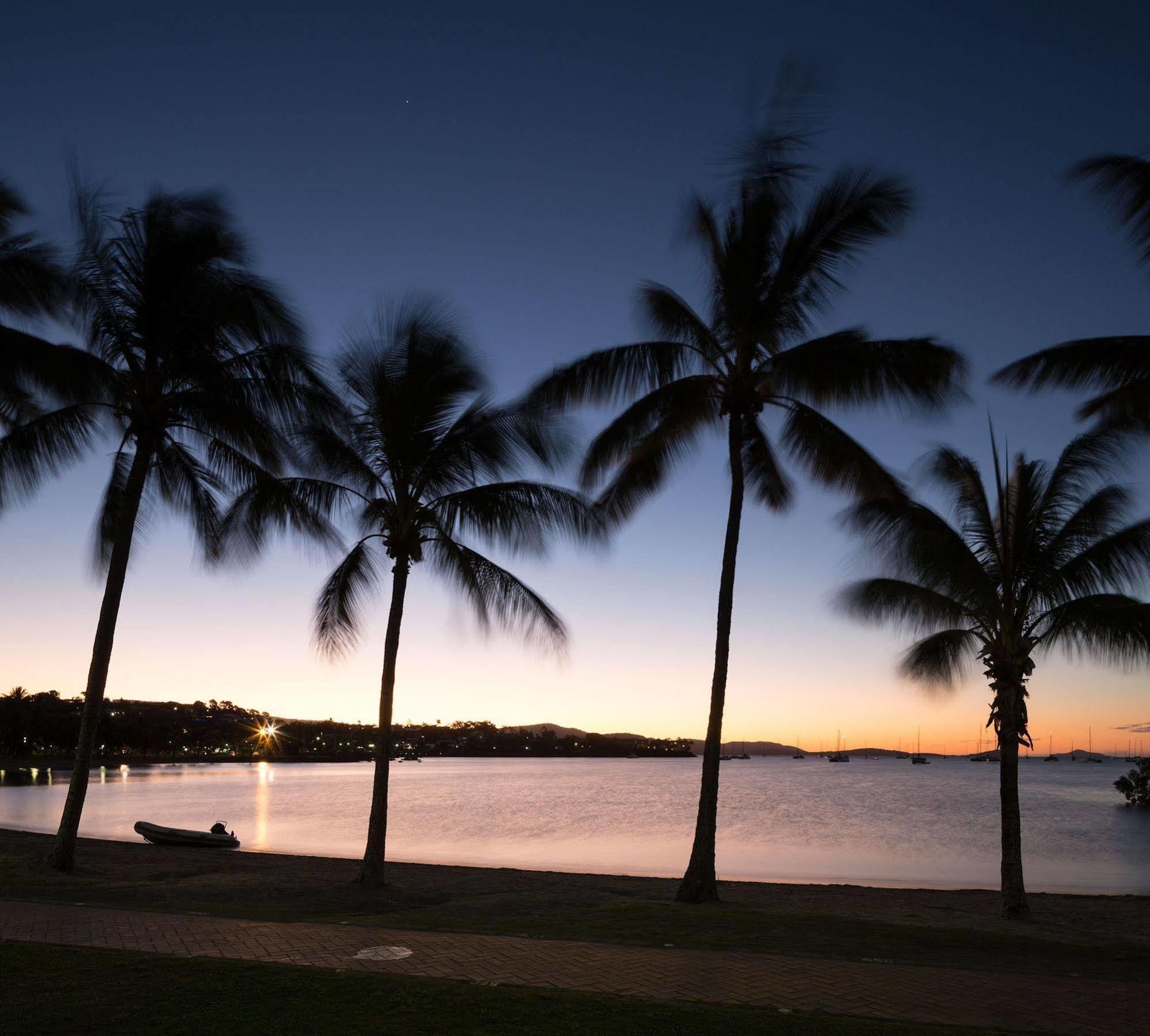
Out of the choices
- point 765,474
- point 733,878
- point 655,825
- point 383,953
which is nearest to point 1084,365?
point 765,474

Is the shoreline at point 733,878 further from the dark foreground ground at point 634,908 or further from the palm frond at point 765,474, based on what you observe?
the palm frond at point 765,474

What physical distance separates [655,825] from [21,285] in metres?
46.4

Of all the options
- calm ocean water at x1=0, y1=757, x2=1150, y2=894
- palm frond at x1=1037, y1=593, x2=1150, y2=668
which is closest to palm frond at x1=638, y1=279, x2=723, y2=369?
palm frond at x1=1037, y1=593, x2=1150, y2=668

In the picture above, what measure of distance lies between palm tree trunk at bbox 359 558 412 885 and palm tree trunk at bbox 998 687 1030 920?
11.4 meters

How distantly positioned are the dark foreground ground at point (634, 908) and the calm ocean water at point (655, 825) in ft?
34.4

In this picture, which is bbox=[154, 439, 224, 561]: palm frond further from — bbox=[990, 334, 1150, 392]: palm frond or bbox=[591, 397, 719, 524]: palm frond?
bbox=[990, 334, 1150, 392]: palm frond

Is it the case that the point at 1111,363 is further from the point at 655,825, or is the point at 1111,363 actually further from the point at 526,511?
the point at 655,825

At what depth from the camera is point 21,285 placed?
632 inches

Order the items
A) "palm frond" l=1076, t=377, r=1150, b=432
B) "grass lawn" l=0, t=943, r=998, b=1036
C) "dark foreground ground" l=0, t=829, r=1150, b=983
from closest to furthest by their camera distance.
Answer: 1. "grass lawn" l=0, t=943, r=998, b=1036
2. "dark foreground ground" l=0, t=829, r=1150, b=983
3. "palm frond" l=1076, t=377, r=1150, b=432

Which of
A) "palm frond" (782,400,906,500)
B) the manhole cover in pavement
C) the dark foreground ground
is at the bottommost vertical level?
the dark foreground ground

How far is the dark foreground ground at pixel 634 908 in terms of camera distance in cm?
1036

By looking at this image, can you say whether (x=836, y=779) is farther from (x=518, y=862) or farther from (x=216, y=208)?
(x=216, y=208)

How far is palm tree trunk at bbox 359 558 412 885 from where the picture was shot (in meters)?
16.8

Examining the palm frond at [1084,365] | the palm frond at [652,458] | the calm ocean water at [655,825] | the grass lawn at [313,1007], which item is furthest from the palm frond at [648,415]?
the calm ocean water at [655,825]
